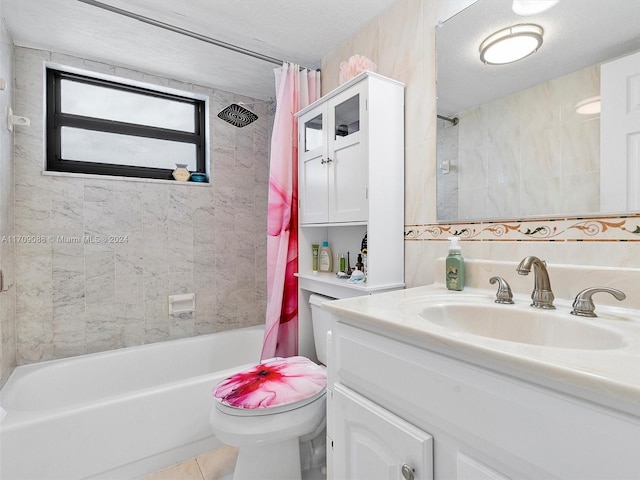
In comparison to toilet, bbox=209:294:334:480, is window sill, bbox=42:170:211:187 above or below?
Result: above

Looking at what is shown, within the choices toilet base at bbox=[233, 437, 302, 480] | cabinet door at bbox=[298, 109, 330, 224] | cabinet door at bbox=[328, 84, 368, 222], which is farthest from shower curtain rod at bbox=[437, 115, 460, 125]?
toilet base at bbox=[233, 437, 302, 480]

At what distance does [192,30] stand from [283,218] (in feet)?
3.70

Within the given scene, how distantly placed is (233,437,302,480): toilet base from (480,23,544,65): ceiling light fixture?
5.38ft

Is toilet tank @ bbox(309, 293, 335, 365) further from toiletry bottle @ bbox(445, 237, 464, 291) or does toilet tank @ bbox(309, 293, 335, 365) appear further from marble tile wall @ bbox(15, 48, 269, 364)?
marble tile wall @ bbox(15, 48, 269, 364)

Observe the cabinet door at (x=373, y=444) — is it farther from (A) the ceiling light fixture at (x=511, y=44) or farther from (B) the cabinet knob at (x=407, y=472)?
(A) the ceiling light fixture at (x=511, y=44)

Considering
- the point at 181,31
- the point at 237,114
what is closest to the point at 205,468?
the point at 237,114

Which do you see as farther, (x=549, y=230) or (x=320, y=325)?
(x=320, y=325)

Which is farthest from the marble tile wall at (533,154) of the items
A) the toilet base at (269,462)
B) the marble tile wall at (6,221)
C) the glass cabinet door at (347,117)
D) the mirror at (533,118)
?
the marble tile wall at (6,221)

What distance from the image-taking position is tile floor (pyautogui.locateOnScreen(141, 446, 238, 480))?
1.44 meters

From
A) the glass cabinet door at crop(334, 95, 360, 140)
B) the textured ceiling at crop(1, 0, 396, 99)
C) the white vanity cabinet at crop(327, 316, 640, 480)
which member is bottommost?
the white vanity cabinet at crop(327, 316, 640, 480)

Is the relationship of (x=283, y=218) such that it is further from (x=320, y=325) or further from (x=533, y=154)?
(x=533, y=154)

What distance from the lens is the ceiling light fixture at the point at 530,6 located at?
102 centimetres

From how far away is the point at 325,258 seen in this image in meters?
1.95

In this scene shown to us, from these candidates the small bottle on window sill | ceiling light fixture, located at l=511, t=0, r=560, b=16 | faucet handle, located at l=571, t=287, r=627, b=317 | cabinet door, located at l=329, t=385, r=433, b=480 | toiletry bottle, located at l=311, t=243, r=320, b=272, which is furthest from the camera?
the small bottle on window sill
